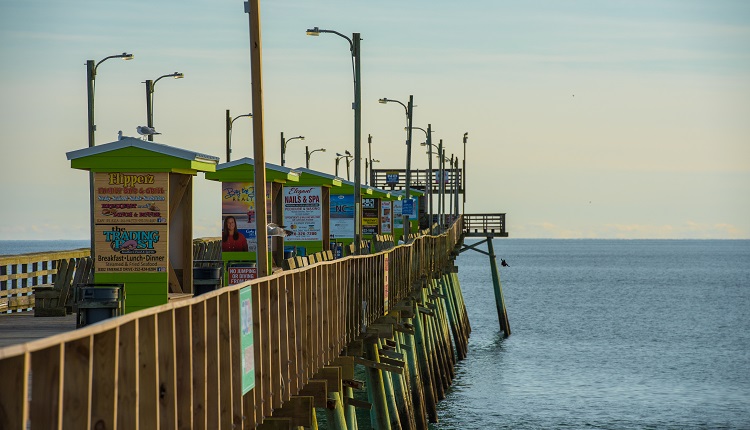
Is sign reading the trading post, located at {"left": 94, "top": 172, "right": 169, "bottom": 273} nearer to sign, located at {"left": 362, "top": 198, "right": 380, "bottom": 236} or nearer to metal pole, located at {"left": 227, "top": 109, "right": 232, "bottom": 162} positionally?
metal pole, located at {"left": 227, "top": 109, "right": 232, "bottom": 162}

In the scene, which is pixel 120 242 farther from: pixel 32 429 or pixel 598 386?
pixel 598 386

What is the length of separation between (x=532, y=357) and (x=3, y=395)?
49755mm

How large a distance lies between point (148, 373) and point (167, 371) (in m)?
0.42

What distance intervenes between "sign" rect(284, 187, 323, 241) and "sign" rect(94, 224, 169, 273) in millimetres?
14195

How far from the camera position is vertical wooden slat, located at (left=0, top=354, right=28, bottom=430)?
509cm

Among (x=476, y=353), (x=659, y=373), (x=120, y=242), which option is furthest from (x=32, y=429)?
(x=476, y=353)

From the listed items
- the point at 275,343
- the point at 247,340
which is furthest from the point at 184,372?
the point at 275,343

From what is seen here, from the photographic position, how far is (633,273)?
565 ft

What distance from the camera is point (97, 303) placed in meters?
16.1

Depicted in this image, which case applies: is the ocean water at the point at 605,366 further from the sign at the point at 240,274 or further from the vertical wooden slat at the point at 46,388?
the vertical wooden slat at the point at 46,388

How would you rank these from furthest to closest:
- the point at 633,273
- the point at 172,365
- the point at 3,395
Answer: the point at 633,273 < the point at 172,365 < the point at 3,395

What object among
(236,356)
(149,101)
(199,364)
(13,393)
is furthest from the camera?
(149,101)

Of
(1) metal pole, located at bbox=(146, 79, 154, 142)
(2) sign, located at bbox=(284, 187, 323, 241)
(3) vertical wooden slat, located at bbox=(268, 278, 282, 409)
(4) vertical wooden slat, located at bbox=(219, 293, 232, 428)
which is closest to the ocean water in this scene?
(2) sign, located at bbox=(284, 187, 323, 241)

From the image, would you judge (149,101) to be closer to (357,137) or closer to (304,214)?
(304,214)
